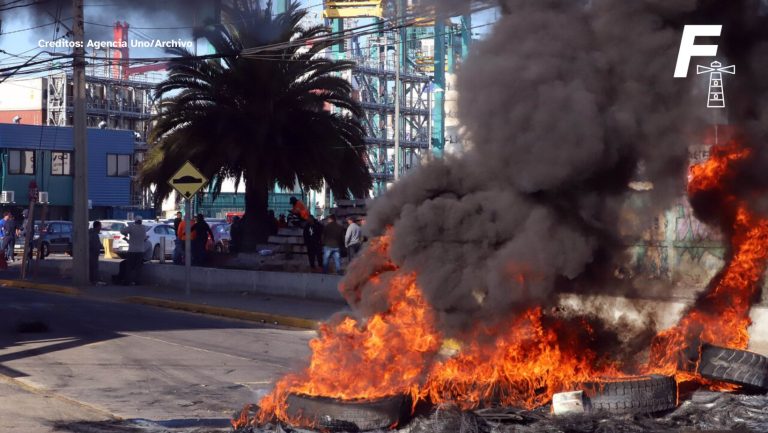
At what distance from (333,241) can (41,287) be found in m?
7.96

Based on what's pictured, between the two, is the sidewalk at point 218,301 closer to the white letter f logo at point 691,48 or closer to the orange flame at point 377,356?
the orange flame at point 377,356

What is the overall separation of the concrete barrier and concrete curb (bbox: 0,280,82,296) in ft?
7.17

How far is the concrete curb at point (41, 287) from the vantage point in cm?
2334

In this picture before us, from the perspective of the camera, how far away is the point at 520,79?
7863 mm

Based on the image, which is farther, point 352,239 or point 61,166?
point 61,166

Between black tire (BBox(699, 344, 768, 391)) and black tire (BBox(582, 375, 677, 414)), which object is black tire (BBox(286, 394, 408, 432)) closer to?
black tire (BBox(582, 375, 677, 414))

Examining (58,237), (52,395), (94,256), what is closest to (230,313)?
(94,256)

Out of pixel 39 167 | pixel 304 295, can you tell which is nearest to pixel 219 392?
pixel 304 295

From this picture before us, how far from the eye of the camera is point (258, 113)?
1096 inches

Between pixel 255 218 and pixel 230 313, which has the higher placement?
pixel 255 218

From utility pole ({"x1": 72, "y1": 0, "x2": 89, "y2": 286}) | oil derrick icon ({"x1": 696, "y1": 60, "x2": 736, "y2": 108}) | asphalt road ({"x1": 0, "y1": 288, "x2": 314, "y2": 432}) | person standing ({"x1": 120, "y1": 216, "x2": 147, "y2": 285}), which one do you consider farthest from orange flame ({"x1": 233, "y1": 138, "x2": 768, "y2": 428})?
person standing ({"x1": 120, "y1": 216, "x2": 147, "y2": 285})

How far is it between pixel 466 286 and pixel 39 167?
5504 centimetres

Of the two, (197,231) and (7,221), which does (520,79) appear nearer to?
(197,231)

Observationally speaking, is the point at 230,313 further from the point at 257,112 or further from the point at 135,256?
the point at 257,112
